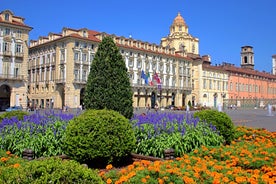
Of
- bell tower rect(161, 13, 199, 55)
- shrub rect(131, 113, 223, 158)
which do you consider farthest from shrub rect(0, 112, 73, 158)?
bell tower rect(161, 13, 199, 55)

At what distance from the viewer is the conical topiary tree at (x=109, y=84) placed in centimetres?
994

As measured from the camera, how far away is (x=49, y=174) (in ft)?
10.8

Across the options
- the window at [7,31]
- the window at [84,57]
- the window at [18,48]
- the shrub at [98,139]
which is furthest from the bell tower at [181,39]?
the shrub at [98,139]

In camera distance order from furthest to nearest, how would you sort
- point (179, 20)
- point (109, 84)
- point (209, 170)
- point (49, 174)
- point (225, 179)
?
point (179, 20), point (109, 84), point (209, 170), point (225, 179), point (49, 174)

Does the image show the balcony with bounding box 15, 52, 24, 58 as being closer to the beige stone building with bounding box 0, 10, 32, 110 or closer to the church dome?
the beige stone building with bounding box 0, 10, 32, 110

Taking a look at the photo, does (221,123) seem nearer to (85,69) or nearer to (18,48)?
(18,48)

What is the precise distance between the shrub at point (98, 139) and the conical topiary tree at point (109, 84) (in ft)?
9.03

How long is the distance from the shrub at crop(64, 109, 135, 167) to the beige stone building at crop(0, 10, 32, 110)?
3712cm

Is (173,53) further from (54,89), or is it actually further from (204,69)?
(54,89)

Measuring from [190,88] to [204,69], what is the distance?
677cm

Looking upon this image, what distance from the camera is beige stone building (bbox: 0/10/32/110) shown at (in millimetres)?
41188

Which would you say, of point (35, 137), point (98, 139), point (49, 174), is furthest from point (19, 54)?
point (49, 174)

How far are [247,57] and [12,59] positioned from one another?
87585 millimetres

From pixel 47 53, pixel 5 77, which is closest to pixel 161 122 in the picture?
pixel 5 77
